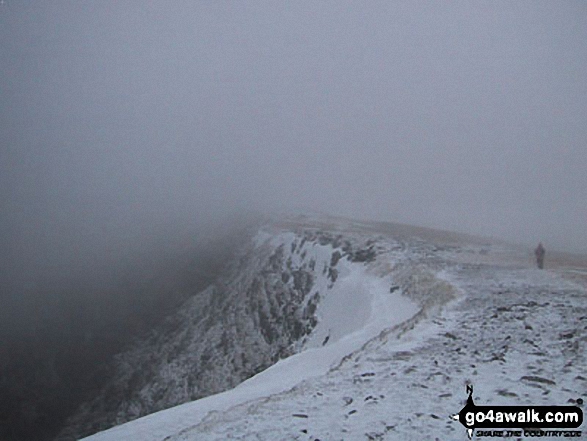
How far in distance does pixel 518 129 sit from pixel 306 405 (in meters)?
204

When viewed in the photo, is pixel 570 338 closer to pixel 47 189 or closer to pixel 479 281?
pixel 479 281

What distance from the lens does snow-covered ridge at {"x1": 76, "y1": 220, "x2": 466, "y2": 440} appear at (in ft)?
37.0

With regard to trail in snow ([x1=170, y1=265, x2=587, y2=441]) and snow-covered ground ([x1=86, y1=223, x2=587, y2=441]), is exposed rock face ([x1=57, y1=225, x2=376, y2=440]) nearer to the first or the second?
snow-covered ground ([x1=86, y1=223, x2=587, y2=441])

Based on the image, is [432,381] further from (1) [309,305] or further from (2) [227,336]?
(2) [227,336]

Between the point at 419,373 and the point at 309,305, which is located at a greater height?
the point at 419,373

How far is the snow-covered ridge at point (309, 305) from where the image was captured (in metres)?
11.3

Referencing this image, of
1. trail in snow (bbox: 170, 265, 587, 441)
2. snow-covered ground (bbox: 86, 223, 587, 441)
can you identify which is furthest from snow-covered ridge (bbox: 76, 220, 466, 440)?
trail in snow (bbox: 170, 265, 587, 441)

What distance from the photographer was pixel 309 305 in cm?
2633

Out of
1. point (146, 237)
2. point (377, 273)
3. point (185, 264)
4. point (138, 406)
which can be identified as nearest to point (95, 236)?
point (146, 237)

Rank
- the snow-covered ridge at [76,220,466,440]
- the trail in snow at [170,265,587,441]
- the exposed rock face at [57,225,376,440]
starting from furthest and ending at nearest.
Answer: the exposed rock face at [57,225,376,440]
the snow-covered ridge at [76,220,466,440]
the trail in snow at [170,265,587,441]

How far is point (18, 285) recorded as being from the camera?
44875 mm

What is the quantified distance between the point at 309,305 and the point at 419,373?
1738 cm

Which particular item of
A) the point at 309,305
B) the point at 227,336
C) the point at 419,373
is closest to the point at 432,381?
the point at 419,373

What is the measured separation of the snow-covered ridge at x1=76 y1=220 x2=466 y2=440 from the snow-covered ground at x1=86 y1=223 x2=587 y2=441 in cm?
10
